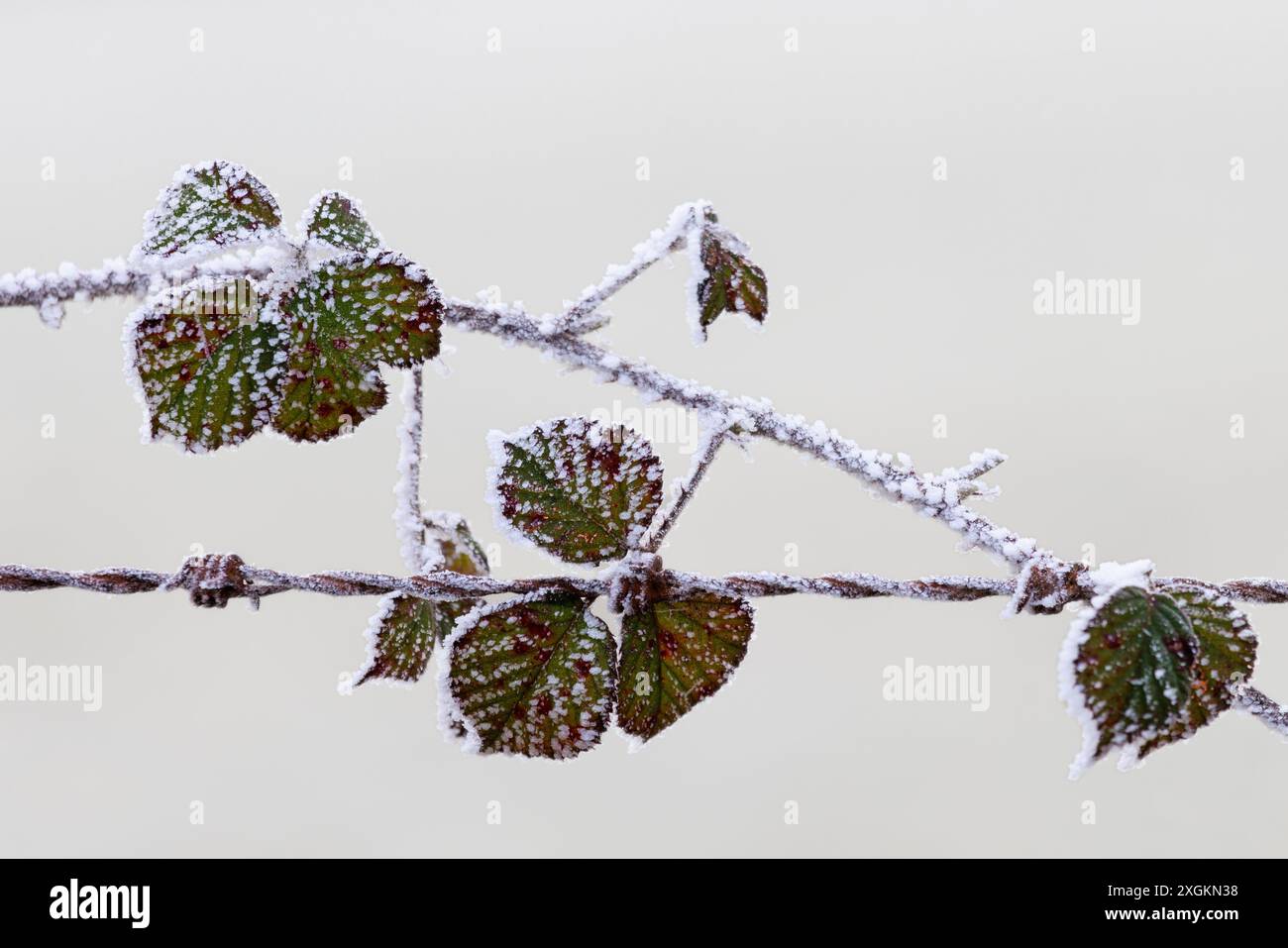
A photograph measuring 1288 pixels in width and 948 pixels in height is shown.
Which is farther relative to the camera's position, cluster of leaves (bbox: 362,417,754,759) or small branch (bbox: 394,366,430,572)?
small branch (bbox: 394,366,430,572)

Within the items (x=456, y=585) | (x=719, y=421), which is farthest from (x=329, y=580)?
(x=719, y=421)

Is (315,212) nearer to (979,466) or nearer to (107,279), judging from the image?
(107,279)

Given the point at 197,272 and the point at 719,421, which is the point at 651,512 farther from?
the point at 197,272

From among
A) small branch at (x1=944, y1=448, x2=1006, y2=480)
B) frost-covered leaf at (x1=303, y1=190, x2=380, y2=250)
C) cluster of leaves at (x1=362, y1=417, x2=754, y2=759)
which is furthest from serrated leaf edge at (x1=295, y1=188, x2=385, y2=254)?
small branch at (x1=944, y1=448, x2=1006, y2=480)

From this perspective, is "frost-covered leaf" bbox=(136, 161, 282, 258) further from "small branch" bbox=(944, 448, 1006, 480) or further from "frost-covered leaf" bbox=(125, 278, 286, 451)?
"small branch" bbox=(944, 448, 1006, 480)

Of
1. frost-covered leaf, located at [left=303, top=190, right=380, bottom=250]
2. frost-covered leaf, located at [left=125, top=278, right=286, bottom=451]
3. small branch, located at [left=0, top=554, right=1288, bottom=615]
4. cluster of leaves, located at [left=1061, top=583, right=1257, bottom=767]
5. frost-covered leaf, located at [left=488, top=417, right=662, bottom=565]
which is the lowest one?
cluster of leaves, located at [left=1061, top=583, right=1257, bottom=767]

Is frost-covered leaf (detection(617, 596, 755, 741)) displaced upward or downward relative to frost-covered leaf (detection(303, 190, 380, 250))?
downward

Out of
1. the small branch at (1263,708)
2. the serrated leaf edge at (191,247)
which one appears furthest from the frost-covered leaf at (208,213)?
the small branch at (1263,708)
